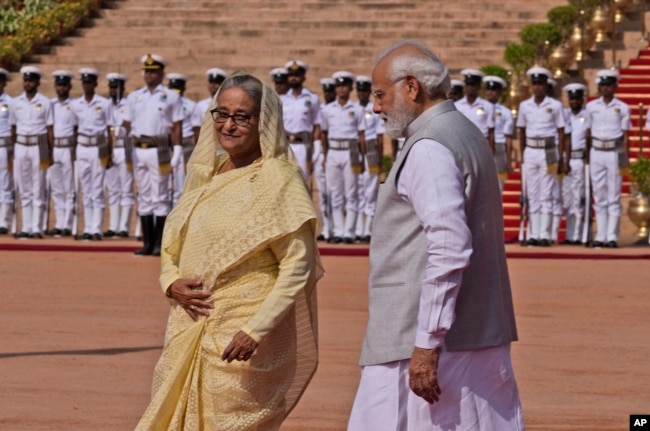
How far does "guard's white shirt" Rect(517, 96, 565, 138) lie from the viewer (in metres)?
20.0

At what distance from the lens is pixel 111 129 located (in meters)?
21.4

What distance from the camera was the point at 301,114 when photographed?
20266 millimetres

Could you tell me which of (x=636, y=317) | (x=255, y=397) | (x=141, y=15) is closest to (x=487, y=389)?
(x=255, y=397)

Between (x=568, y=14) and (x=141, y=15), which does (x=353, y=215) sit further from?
(x=141, y=15)

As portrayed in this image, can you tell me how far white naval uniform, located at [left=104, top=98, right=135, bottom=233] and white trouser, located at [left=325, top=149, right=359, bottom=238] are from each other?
2410 millimetres

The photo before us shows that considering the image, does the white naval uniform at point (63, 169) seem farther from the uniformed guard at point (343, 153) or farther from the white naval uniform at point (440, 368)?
the white naval uniform at point (440, 368)

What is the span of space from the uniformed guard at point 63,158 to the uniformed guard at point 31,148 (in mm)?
113

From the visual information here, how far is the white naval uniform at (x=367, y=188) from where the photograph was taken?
20.8 meters

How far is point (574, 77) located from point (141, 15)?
25.3 feet

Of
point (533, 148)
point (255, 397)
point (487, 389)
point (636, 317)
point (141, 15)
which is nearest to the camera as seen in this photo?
point (487, 389)

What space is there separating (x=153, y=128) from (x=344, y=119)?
9.47 ft

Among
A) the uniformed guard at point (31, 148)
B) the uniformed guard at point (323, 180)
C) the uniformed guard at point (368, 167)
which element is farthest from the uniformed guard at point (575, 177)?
the uniformed guard at point (31, 148)

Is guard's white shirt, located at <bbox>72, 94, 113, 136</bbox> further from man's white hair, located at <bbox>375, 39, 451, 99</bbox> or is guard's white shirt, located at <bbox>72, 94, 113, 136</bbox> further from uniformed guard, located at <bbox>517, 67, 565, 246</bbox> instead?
man's white hair, located at <bbox>375, 39, 451, 99</bbox>

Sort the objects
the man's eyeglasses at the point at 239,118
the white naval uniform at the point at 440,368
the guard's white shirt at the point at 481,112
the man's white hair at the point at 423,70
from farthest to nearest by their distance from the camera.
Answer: the guard's white shirt at the point at 481,112, the man's eyeglasses at the point at 239,118, the man's white hair at the point at 423,70, the white naval uniform at the point at 440,368
